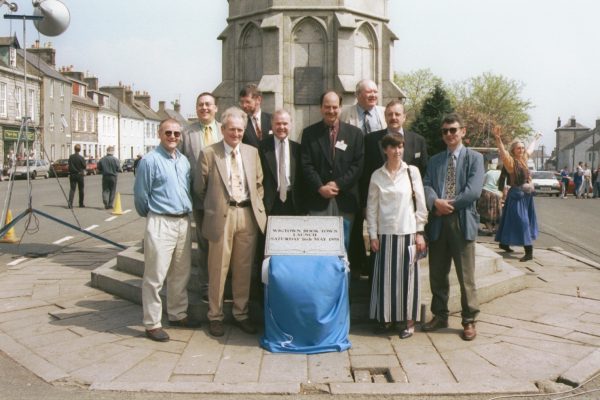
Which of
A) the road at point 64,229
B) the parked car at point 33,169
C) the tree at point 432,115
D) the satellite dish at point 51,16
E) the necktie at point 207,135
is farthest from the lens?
the parked car at point 33,169

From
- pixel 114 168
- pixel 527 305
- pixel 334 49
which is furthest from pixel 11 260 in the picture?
pixel 114 168

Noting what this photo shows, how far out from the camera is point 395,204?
18.5ft

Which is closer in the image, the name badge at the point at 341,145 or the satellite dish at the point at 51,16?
the name badge at the point at 341,145

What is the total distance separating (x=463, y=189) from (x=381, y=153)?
2.90ft

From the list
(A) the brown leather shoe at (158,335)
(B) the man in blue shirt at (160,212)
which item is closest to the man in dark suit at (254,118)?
(B) the man in blue shirt at (160,212)

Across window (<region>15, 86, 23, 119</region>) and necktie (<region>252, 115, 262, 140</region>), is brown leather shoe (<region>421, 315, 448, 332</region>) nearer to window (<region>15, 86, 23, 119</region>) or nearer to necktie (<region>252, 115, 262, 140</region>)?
necktie (<region>252, 115, 262, 140</region>)

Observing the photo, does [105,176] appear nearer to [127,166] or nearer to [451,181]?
[451,181]

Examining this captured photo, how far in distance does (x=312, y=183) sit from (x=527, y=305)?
10.2 feet

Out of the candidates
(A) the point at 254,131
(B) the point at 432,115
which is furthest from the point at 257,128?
(B) the point at 432,115

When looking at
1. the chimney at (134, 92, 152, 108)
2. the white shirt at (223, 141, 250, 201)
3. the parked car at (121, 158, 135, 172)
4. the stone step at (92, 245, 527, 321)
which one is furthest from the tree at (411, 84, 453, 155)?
the chimney at (134, 92, 152, 108)

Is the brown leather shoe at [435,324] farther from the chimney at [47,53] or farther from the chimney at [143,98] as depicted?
the chimney at [143,98]

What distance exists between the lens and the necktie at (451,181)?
5.86 meters

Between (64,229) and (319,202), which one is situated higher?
(319,202)

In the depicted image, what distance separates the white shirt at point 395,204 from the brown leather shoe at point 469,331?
1025mm
